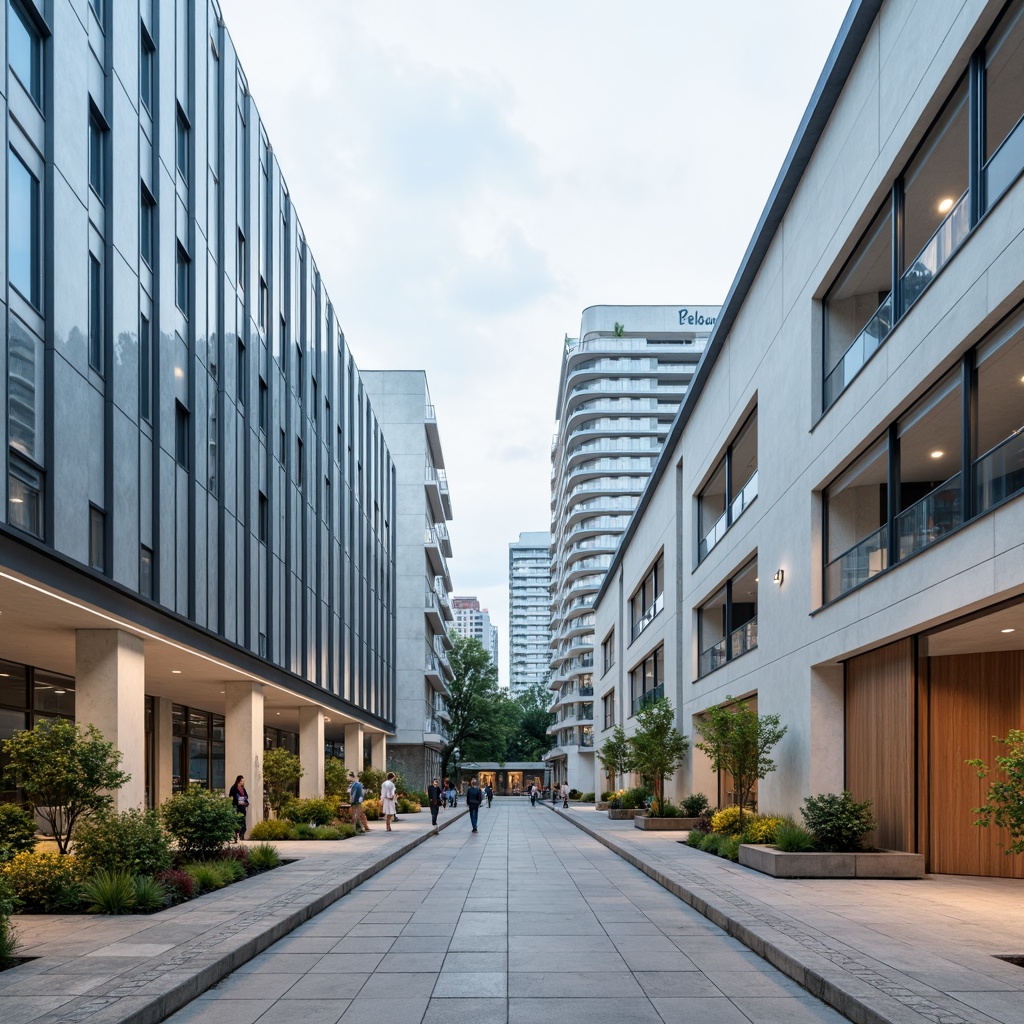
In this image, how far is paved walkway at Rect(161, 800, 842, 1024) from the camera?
898 centimetres

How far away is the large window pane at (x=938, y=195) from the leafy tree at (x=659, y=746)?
75.0ft

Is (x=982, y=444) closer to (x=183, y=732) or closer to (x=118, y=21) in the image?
(x=118, y=21)

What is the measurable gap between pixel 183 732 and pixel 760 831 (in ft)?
66.5

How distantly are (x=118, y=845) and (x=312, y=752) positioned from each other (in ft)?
79.1

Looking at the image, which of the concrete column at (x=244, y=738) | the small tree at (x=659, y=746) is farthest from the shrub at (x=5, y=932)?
the small tree at (x=659, y=746)

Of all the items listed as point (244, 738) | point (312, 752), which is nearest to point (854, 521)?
point (244, 738)

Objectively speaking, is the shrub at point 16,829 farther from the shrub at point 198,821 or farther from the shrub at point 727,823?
the shrub at point 727,823

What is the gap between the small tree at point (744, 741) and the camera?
2467 cm

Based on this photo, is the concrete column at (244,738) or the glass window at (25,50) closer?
the glass window at (25,50)

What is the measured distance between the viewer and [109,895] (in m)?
13.4

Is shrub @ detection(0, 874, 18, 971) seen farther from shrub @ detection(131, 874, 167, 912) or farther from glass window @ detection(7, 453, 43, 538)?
glass window @ detection(7, 453, 43, 538)

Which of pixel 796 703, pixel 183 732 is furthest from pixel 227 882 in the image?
pixel 183 732

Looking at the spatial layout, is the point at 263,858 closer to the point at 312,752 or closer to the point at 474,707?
the point at 312,752

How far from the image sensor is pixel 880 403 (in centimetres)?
1830
